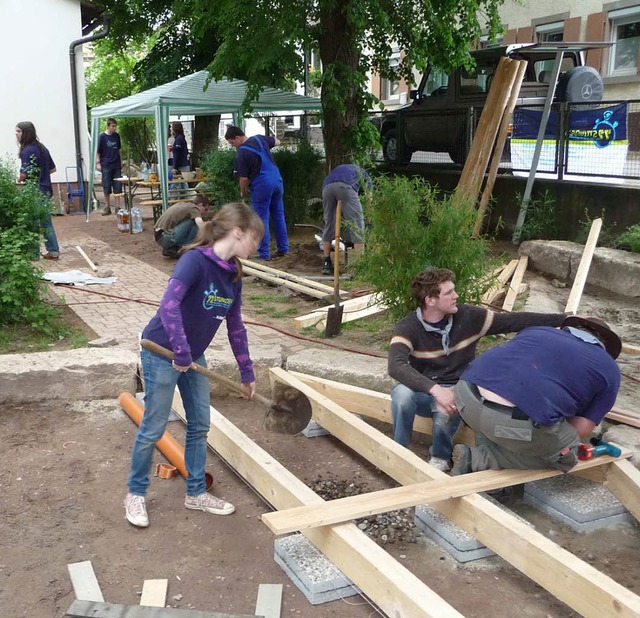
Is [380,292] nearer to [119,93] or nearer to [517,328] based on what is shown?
[517,328]

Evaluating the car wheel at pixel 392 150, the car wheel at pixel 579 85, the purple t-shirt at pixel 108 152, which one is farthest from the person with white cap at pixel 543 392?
the purple t-shirt at pixel 108 152

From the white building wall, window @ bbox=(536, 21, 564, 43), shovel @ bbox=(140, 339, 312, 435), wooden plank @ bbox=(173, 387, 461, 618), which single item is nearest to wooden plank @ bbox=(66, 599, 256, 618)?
wooden plank @ bbox=(173, 387, 461, 618)

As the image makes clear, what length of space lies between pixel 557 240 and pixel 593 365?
21.1ft

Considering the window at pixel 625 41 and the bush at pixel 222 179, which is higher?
the window at pixel 625 41

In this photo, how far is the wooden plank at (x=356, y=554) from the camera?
112 inches

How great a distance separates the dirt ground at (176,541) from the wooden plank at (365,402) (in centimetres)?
26

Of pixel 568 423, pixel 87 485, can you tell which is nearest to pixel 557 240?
pixel 568 423

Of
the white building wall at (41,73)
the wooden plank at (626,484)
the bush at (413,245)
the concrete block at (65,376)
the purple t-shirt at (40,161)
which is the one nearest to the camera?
the wooden plank at (626,484)

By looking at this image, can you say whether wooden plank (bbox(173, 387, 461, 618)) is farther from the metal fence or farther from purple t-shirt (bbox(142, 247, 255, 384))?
the metal fence

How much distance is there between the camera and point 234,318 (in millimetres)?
3898

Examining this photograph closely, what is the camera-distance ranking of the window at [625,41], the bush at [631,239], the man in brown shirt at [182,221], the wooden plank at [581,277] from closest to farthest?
the wooden plank at [581,277]
the bush at [631,239]
the man in brown shirt at [182,221]
the window at [625,41]

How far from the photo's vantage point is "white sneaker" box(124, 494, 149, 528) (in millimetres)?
3859

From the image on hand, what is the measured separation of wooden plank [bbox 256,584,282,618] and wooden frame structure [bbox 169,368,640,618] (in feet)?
0.91

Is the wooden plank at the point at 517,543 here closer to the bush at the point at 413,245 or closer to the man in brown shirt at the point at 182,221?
the bush at the point at 413,245
